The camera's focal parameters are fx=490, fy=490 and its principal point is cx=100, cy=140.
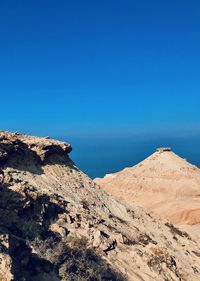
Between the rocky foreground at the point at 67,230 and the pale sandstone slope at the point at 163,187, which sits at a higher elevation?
the pale sandstone slope at the point at 163,187

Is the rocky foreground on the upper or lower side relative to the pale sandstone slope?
lower

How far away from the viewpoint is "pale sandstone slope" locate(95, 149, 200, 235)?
172 feet

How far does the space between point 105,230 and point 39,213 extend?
12.3 feet

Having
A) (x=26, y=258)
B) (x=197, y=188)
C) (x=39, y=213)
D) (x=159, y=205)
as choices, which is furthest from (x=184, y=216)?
(x=26, y=258)

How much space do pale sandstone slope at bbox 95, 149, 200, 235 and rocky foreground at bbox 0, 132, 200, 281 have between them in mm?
Answer: 20836

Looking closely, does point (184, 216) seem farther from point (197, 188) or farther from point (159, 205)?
point (197, 188)

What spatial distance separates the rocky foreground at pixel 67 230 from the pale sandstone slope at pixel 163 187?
2084cm

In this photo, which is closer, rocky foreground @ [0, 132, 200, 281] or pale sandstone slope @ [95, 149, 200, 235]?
rocky foreground @ [0, 132, 200, 281]

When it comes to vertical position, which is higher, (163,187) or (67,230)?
(163,187)

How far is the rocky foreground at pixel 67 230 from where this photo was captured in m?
17.7

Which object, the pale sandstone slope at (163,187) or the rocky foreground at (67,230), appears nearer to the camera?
the rocky foreground at (67,230)

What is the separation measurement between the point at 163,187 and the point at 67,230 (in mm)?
45593

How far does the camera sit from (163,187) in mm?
65688

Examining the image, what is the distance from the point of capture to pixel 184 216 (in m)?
50.0
